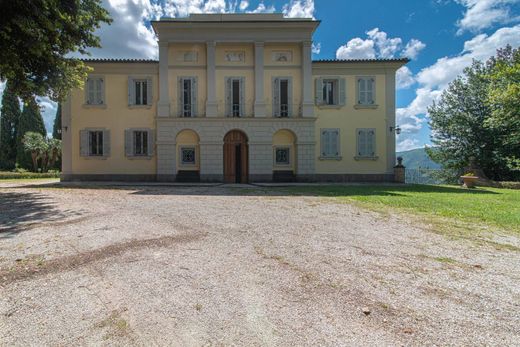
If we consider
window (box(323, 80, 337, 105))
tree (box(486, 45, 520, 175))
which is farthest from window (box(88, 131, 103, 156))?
tree (box(486, 45, 520, 175))

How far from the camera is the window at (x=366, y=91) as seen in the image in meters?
16.9

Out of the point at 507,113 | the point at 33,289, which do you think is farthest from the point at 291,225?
the point at 507,113

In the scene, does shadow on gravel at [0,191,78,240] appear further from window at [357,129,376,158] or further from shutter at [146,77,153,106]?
window at [357,129,376,158]

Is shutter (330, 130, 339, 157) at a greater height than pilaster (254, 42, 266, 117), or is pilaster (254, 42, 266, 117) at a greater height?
pilaster (254, 42, 266, 117)

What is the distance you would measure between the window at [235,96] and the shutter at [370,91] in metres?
7.96

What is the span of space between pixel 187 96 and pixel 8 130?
25.3m

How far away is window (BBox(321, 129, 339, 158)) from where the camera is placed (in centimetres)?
1695

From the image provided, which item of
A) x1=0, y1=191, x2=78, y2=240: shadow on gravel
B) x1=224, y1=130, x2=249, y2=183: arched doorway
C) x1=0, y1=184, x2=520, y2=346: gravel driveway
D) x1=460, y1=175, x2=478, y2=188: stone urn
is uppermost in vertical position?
x1=224, y1=130, x2=249, y2=183: arched doorway

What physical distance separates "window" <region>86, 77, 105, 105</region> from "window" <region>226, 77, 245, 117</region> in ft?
25.6

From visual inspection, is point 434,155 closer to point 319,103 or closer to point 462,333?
point 319,103

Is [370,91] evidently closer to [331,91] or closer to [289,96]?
[331,91]

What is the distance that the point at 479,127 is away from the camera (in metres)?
19.7

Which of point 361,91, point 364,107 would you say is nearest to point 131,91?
point 361,91

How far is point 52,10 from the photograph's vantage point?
786 centimetres
